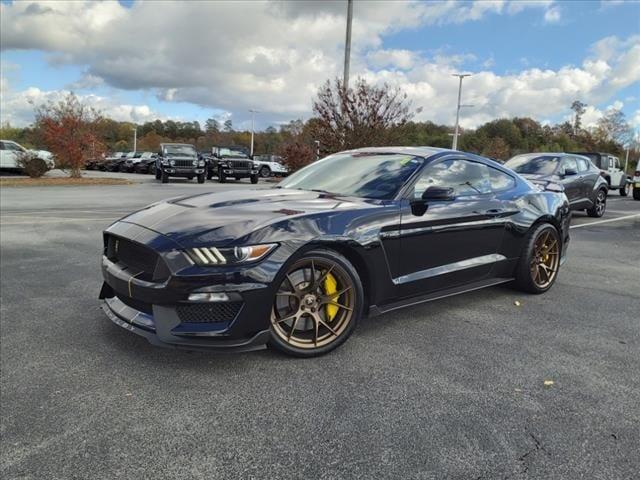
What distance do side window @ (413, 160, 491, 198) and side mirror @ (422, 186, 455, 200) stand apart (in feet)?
0.27

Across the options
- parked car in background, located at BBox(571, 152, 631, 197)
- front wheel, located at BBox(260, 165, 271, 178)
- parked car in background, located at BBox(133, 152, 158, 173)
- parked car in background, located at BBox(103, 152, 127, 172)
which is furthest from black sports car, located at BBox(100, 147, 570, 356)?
parked car in background, located at BBox(103, 152, 127, 172)

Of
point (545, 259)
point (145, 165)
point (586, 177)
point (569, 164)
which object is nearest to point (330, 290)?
point (545, 259)

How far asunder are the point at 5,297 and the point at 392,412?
3.79 metres

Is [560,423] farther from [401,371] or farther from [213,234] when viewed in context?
[213,234]

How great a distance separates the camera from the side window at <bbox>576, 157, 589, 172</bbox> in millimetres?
11406

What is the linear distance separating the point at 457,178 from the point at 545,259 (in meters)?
1.52

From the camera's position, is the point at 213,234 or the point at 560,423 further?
the point at 213,234

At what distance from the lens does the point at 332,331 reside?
3471 millimetres

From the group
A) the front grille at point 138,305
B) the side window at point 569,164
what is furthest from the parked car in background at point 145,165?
the front grille at point 138,305

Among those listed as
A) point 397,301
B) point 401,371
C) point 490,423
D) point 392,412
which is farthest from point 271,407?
point 397,301

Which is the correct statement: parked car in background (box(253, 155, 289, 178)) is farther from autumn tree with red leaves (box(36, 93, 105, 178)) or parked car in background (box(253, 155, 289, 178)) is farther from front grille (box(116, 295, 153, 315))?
front grille (box(116, 295, 153, 315))

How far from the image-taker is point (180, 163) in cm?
2434

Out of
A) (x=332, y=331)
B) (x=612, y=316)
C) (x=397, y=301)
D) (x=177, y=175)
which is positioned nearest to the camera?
(x=332, y=331)

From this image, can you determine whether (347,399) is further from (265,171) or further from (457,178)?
(265,171)
